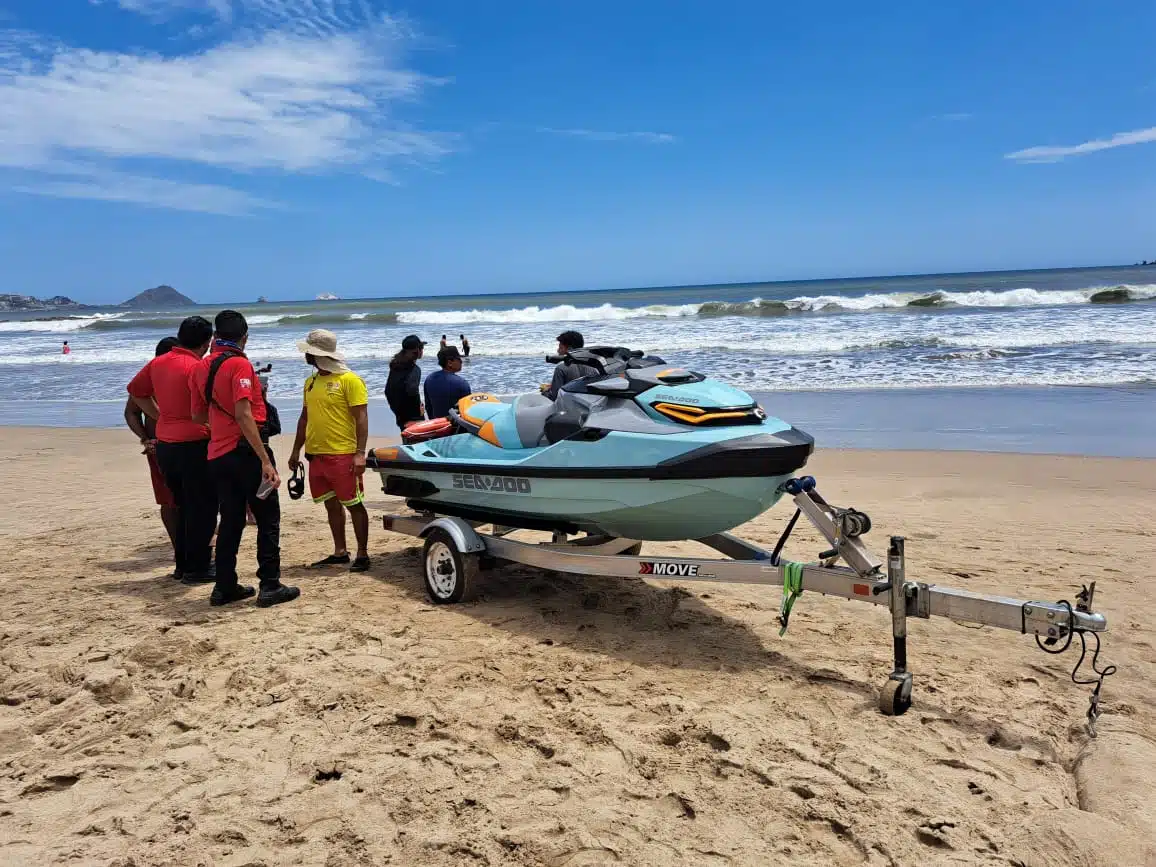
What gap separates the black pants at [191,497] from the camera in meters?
5.66

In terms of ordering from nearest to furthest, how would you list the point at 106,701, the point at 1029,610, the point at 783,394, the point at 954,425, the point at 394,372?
the point at 1029,610 → the point at 106,701 → the point at 394,372 → the point at 954,425 → the point at 783,394

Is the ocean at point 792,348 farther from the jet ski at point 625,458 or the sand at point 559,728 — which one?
the sand at point 559,728

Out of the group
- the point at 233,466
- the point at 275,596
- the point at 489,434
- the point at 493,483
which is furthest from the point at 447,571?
the point at 233,466

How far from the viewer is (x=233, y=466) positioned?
5215 mm

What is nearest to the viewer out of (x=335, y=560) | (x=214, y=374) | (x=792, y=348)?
(x=214, y=374)

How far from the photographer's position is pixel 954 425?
1187 cm

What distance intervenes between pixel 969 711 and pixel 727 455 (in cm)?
154

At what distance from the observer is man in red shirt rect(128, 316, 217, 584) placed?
18.5 feet

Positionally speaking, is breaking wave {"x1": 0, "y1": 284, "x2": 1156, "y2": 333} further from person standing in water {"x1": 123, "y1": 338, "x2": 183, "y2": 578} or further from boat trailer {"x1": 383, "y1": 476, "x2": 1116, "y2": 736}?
boat trailer {"x1": 383, "y1": 476, "x2": 1116, "y2": 736}

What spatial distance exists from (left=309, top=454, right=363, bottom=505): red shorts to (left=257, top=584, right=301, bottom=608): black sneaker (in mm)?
727

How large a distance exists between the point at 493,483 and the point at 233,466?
1.65m

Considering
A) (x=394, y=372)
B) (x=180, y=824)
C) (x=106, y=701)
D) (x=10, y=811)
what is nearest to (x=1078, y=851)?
(x=180, y=824)

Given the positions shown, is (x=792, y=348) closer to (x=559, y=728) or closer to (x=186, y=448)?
(x=186, y=448)

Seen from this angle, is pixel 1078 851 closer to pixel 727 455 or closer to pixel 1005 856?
pixel 1005 856
